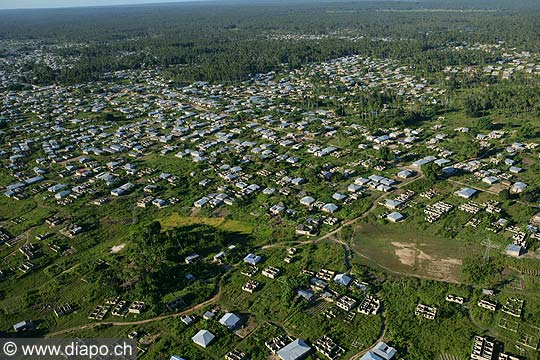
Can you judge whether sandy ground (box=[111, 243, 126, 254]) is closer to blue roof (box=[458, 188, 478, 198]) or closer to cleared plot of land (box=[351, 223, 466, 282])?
cleared plot of land (box=[351, 223, 466, 282])

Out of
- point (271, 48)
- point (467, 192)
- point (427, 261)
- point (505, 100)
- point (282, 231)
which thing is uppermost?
point (271, 48)

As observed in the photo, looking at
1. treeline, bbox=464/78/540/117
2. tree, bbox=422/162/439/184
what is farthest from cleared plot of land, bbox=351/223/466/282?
treeline, bbox=464/78/540/117

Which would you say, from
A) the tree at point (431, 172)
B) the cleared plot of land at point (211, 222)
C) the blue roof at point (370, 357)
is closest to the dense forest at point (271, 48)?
the tree at point (431, 172)

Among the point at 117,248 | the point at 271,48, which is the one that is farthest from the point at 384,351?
the point at 271,48

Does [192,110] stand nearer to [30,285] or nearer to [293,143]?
[293,143]

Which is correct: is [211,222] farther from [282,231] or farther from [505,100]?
[505,100]

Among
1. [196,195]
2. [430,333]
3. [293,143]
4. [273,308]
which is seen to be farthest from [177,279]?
[293,143]
